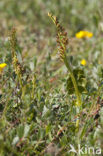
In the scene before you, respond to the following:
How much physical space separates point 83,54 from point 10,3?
246 cm

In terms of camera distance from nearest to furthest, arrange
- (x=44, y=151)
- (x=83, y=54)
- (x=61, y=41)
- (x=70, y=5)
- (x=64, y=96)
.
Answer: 1. (x=44, y=151)
2. (x=61, y=41)
3. (x=64, y=96)
4. (x=83, y=54)
5. (x=70, y=5)

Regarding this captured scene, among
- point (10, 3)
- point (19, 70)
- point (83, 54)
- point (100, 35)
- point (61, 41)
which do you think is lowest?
point (19, 70)

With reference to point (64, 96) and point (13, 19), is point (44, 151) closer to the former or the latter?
point (64, 96)

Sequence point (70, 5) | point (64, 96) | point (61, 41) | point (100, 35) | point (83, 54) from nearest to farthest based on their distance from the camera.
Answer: point (61, 41), point (64, 96), point (83, 54), point (100, 35), point (70, 5)

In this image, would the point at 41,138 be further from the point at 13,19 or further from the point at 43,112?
the point at 13,19

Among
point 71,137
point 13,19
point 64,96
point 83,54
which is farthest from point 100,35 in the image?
point 71,137

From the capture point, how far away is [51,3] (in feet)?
16.8

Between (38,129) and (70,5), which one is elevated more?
(70,5)

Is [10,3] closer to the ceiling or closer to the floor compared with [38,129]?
closer to the ceiling

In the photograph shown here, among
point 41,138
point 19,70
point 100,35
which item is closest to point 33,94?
point 19,70

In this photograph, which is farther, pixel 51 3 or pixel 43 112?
pixel 51 3

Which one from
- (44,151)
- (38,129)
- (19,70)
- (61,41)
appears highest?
(61,41)

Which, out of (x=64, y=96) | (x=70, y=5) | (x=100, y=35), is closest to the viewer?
(x=64, y=96)

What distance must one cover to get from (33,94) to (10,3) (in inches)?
156
